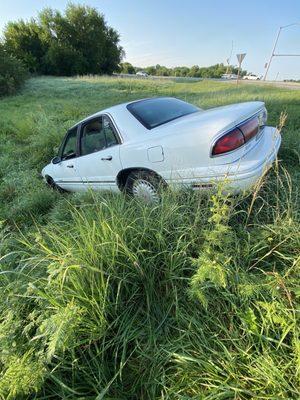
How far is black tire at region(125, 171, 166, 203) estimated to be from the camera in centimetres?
333

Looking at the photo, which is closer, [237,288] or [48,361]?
[48,361]

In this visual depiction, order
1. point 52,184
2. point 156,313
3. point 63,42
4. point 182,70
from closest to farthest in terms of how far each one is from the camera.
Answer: point 156,313 < point 52,184 < point 63,42 < point 182,70

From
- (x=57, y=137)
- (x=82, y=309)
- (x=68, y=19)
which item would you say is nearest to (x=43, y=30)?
(x=68, y=19)

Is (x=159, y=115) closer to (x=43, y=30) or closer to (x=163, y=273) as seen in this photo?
(x=163, y=273)

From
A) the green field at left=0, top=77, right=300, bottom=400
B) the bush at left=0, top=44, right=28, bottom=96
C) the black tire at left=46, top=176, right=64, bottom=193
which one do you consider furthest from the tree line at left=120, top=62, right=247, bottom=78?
the green field at left=0, top=77, right=300, bottom=400

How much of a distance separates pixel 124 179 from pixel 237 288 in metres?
2.31

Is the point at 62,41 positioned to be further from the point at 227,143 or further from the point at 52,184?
the point at 227,143

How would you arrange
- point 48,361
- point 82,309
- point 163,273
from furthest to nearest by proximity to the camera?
point 163,273
point 82,309
point 48,361

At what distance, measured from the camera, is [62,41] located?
46.1 meters

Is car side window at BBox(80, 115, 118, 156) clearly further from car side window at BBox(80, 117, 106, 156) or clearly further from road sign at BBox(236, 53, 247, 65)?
road sign at BBox(236, 53, 247, 65)

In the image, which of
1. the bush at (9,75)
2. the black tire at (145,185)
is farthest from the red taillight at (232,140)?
the bush at (9,75)

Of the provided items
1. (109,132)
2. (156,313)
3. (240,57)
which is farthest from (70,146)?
(240,57)

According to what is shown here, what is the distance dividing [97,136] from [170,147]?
1.40m

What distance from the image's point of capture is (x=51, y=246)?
259cm
